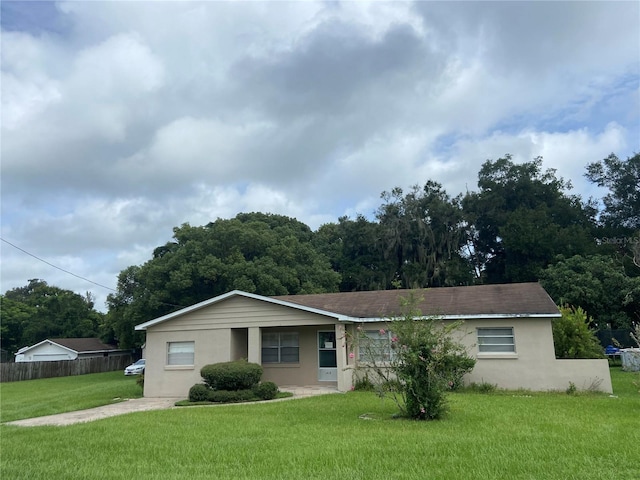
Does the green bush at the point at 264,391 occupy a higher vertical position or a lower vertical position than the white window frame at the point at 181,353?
lower

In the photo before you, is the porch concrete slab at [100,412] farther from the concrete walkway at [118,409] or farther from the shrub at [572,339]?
the shrub at [572,339]

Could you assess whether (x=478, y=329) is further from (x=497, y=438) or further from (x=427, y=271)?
(x=427, y=271)

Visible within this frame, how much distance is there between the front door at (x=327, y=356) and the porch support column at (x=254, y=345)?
8.29 feet

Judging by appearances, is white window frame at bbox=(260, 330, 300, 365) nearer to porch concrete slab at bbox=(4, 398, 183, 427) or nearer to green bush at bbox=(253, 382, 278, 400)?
green bush at bbox=(253, 382, 278, 400)

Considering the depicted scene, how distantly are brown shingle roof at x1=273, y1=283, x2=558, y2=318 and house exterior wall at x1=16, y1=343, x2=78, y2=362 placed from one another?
34.6 m

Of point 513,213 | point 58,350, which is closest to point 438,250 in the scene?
point 513,213

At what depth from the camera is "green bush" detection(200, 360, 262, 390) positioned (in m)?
15.2

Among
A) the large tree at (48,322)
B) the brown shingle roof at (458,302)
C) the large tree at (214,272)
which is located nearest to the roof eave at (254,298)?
the brown shingle roof at (458,302)

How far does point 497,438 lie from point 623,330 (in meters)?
27.2

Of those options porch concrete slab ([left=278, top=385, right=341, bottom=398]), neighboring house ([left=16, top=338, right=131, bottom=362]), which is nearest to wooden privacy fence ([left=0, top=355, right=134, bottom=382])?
neighboring house ([left=16, top=338, right=131, bottom=362])

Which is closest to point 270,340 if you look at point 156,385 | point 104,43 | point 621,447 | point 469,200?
point 156,385

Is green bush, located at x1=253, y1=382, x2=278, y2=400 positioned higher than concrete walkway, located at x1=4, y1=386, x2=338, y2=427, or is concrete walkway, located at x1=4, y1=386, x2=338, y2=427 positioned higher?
green bush, located at x1=253, y1=382, x2=278, y2=400

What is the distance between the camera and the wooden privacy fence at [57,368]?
34062mm

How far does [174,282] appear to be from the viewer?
3038 cm
